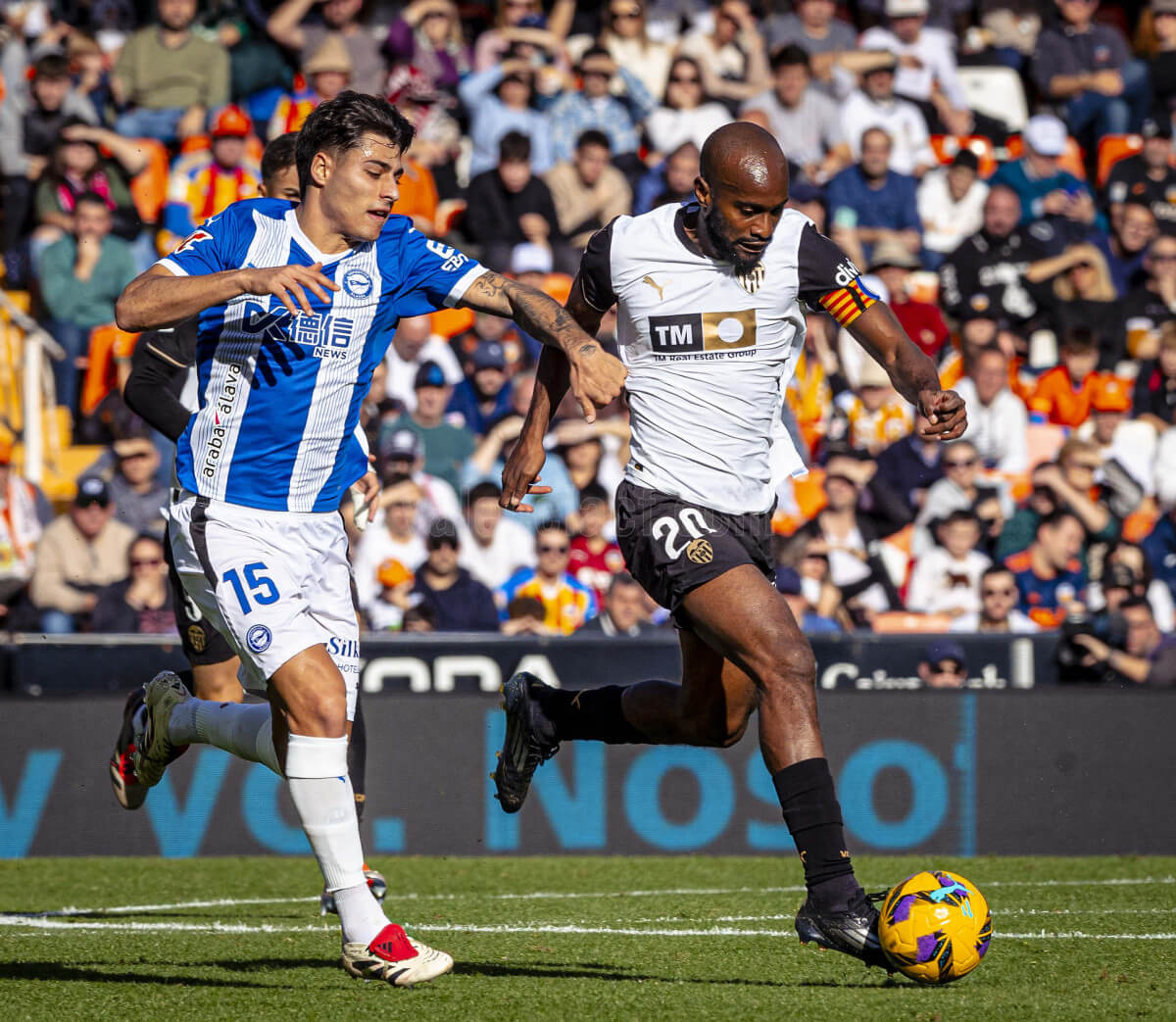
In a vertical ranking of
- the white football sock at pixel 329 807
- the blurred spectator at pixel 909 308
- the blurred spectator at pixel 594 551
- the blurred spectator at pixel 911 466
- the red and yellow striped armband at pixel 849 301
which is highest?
the blurred spectator at pixel 909 308

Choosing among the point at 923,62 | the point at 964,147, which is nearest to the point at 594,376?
the point at 964,147

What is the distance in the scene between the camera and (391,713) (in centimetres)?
1006

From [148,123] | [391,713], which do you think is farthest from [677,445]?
[148,123]

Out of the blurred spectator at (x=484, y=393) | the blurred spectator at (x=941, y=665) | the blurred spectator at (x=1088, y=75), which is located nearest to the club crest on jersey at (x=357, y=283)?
the blurred spectator at (x=941, y=665)

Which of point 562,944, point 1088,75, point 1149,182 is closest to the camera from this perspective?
point 562,944

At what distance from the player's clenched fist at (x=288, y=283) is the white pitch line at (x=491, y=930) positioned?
279cm

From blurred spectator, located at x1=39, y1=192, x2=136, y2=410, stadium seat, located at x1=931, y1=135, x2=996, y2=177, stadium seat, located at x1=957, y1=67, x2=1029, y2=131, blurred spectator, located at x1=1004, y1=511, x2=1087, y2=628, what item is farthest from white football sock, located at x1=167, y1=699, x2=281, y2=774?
stadium seat, located at x1=957, y1=67, x2=1029, y2=131

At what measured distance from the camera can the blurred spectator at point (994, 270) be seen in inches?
579

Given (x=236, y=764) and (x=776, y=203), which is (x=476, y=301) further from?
(x=236, y=764)

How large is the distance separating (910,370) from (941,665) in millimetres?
5158

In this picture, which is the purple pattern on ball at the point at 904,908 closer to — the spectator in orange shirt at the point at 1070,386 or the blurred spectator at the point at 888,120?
the spectator in orange shirt at the point at 1070,386

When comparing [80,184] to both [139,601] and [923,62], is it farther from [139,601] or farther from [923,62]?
[923,62]

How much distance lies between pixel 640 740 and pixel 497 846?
3.70m

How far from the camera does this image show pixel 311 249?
5.64m
